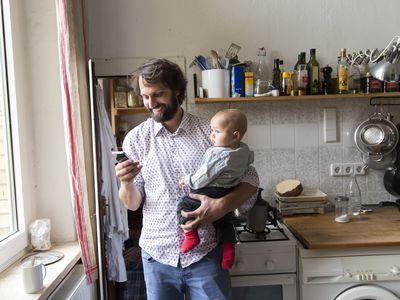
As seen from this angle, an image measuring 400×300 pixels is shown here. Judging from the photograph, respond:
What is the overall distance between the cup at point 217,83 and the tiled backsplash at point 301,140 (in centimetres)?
21

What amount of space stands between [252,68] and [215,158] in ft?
3.67

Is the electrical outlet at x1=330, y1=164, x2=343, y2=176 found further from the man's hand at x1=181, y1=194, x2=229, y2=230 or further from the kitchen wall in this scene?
the man's hand at x1=181, y1=194, x2=229, y2=230

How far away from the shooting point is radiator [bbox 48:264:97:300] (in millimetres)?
1552

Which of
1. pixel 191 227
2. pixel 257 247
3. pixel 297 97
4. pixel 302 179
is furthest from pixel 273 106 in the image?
pixel 191 227

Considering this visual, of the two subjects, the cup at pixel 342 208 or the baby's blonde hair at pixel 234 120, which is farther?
the cup at pixel 342 208

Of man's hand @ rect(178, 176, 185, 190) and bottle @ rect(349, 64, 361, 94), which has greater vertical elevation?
bottle @ rect(349, 64, 361, 94)

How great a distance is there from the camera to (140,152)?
152 cm

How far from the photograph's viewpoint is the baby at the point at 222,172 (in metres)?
1.38

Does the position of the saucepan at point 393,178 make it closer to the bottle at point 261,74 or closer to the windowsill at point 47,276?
the bottle at point 261,74

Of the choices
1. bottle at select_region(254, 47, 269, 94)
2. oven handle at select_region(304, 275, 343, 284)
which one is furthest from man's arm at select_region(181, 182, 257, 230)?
bottle at select_region(254, 47, 269, 94)

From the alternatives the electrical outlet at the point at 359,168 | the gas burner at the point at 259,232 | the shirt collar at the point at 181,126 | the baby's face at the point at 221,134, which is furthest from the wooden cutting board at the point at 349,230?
the shirt collar at the point at 181,126

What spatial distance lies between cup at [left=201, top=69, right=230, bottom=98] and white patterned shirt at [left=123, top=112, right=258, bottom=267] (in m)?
0.68

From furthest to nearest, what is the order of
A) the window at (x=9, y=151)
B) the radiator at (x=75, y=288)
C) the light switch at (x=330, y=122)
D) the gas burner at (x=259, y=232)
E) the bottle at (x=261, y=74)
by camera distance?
the light switch at (x=330, y=122) < the bottle at (x=261, y=74) < the gas burner at (x=259, y=232) < the window at (x=9, y=151) < the radiator at (x=75, y=288)

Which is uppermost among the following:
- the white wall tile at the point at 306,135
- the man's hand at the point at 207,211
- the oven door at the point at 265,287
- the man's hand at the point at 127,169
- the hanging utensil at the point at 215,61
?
the hanging utensil at the point at 215,61
